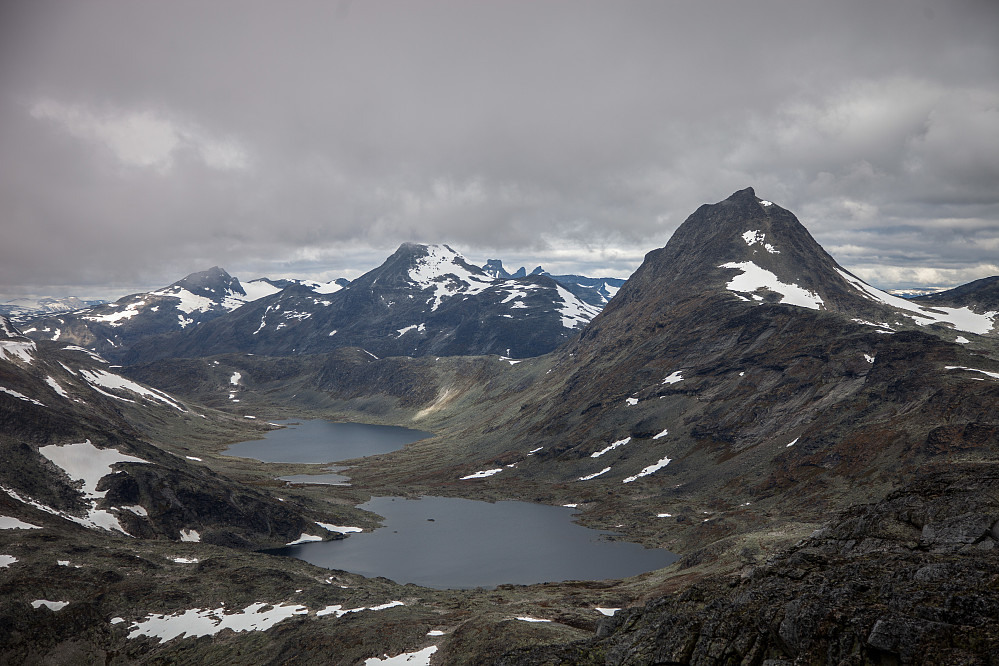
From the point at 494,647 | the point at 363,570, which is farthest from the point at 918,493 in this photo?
the point at 363,570

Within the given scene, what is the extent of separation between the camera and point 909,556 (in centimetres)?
2822

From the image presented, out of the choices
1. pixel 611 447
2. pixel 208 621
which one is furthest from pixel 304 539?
pixel 611 447

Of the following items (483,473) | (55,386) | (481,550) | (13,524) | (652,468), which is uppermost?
(55,386)

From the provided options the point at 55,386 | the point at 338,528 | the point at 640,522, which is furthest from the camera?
the point at 55,386

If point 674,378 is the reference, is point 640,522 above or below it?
below

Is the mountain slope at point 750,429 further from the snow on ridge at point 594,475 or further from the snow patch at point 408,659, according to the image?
the snow patch at point 408,659

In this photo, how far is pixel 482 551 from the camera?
109 m

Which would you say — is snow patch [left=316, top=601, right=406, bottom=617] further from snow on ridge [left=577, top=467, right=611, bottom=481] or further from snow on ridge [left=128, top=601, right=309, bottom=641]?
snow on ridge [left=577, top=467, right=611, bottom=481]

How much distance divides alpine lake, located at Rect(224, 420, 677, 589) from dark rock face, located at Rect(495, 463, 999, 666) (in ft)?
204

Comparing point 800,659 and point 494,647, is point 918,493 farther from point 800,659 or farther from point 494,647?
point 494,647

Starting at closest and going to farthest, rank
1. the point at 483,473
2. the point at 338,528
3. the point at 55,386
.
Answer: the point at 338,528 < the point at 483,473 < the point at 55,386

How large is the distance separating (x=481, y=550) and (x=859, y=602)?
301 feet

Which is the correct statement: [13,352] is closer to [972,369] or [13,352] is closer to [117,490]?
[117,490]

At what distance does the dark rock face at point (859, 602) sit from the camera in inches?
848
